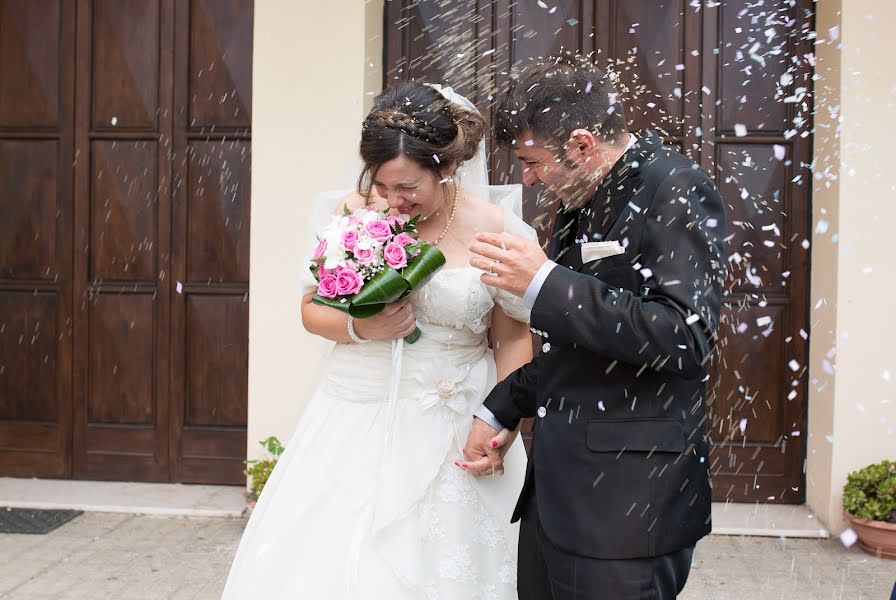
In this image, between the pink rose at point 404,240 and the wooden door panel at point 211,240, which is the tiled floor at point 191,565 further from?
the pink rose at point 404,240

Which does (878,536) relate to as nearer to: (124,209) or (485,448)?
(485,448)

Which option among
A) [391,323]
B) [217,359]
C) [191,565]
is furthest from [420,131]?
[217,359]

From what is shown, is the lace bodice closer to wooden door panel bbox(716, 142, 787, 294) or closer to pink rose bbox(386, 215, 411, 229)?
pink rose bbox(386, 215, 411, 229)

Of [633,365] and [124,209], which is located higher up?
[124,209]

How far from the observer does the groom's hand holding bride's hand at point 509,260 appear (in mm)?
2182

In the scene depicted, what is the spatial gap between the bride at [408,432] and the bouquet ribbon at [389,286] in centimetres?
11

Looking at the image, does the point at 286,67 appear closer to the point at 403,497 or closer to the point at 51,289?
the point at 51,289

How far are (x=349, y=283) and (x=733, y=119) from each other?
365 cm

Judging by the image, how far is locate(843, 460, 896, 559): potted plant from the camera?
4922 millimetres

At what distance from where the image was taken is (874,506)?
195 inches

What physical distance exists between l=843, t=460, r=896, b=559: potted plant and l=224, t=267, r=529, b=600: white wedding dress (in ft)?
8.94

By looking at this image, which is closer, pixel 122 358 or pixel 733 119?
pixel 733 119

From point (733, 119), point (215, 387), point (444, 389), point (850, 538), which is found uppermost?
point (733, 119)

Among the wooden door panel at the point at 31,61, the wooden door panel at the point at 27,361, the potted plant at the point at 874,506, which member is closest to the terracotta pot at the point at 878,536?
Result: the potted plant at the point at 874,506
